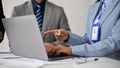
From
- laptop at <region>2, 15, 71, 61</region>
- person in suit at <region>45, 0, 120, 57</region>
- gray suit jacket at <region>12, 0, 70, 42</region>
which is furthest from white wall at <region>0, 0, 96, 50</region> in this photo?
laptop at <region>2, 15, 71, 61</region>

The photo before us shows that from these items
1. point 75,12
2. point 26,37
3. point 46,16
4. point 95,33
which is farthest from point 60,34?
point 75,12

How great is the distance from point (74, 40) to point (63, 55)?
0.30 m

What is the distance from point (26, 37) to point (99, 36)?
1.51 feet

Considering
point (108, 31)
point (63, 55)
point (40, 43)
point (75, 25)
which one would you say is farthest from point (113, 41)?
point (75, 25)

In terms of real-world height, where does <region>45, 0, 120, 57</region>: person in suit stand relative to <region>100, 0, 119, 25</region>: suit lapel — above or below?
below

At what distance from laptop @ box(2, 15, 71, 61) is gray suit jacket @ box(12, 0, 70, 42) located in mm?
828

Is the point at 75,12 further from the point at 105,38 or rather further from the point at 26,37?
the point at 26,37

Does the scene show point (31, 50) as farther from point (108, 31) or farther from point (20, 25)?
point (108, 31)

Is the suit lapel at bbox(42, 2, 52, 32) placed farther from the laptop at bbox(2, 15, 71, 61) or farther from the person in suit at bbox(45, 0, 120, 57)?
the laptop at bbox(2, 15, 71, 61)

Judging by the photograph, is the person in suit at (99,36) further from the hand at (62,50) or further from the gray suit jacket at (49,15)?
the gray suit jacket at (49,15)

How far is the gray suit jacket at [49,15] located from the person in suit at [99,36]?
1.85 ft

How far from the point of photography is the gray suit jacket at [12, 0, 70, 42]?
6.20 ft

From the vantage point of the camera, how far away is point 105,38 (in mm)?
1169

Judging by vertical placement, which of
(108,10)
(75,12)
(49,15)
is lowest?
(75,12)
